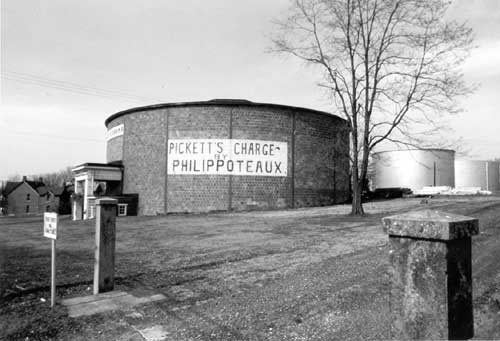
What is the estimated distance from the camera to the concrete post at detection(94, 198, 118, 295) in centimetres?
663

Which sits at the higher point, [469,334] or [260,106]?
[260,106]

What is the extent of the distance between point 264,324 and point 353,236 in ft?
25.4

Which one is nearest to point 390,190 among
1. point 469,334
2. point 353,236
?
point 353,236

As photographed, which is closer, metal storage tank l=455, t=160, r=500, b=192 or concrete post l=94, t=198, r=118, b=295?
concrete post l=94, t=198, r=118, b=295

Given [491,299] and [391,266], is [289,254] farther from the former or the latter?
[391,266]

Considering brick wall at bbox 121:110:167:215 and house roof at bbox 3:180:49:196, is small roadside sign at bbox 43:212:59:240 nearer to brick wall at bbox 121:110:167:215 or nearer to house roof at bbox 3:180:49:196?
brick wall at bbox 121:110:167:215

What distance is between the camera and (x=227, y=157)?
28.0 metres

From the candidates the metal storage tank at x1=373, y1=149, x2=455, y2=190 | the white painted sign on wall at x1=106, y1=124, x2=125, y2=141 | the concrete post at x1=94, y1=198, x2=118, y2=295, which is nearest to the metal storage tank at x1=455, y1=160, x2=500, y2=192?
the metal storage tank at x1=373, y1=149, x2=455, y2=190

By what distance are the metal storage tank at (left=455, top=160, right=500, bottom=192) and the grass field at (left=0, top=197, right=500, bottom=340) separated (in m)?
39.9

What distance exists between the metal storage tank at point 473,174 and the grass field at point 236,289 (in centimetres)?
3995

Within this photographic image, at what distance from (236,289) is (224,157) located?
21785 millimetres

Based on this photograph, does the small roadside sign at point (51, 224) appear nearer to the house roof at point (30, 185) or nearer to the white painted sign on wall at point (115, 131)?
the white painted sign on wall at point (115, 131)

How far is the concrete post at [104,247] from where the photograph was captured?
6.63 meters

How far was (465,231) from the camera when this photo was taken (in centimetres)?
255
